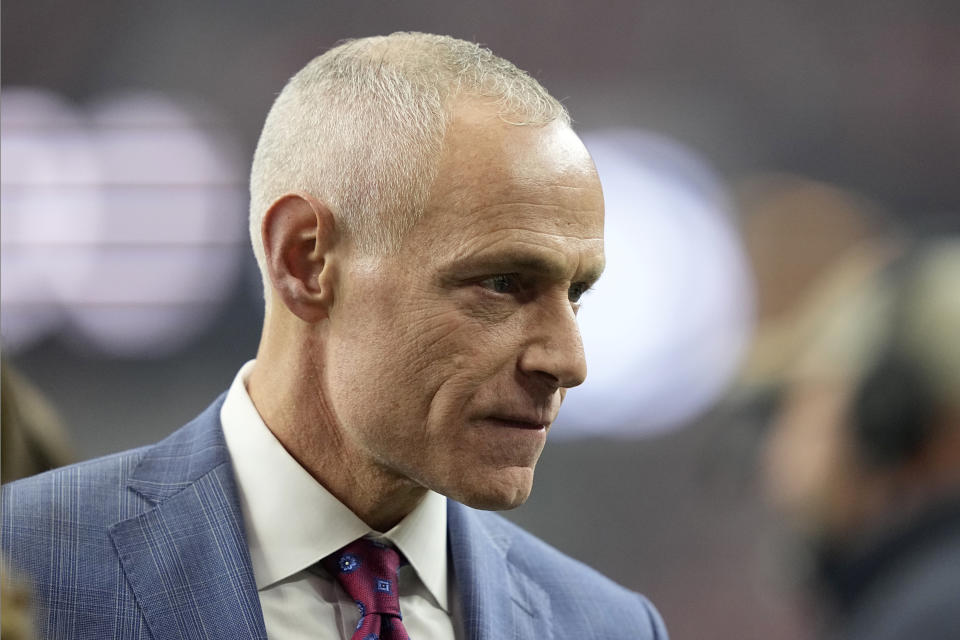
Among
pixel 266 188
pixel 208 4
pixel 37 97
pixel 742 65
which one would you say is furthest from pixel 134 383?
pixel 266 188

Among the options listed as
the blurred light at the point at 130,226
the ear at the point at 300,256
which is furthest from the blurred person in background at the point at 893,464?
the blurred light at the point at 130,226

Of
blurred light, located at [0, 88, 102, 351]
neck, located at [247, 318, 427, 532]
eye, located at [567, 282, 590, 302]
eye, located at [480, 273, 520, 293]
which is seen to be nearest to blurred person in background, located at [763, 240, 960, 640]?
eye, located at [567, 282, 590, 302]

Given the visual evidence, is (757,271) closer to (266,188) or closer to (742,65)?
(742,65)

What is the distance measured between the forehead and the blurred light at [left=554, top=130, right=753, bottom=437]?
385 centimetres

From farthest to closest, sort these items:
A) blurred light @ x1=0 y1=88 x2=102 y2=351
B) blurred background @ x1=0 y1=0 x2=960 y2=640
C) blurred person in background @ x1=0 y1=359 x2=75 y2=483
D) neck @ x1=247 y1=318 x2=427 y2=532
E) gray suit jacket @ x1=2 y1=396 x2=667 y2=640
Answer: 1. blurred background @ x1=0 y1=0 x2=960 y2=640
2. blurred light @ x1=0 y1=88 x2=102 y2=351
3. blurred person in background @ x1=0 y1=359 x2=75 y2=483
4. neck @ x1=247 y1=318 x2=427 y2=532
5. gray suit jacket @ x1=2 y1=396 x2=667 y2=640

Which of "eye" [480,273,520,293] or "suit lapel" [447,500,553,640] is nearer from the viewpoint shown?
"eye" [480,273,520,293]

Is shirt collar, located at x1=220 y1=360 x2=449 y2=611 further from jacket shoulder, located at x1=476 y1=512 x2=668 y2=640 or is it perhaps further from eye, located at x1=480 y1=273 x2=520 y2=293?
eye, located at x1=480 y1=273 x2=520 y2=293

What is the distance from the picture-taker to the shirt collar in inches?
85.6

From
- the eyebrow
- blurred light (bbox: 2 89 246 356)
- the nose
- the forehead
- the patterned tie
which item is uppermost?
blurred light (bbox: 2 89 246 356)

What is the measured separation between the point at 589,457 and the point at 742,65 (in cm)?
223

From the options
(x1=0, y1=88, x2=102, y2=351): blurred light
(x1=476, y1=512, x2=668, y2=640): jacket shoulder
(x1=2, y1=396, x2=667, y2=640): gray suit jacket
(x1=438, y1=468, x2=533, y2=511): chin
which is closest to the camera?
(x1=2, y1=396, x2=667, y2=640): gray suit jacket

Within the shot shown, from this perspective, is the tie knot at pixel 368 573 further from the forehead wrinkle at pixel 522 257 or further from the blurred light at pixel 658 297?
the blurred light at pixel 658 297

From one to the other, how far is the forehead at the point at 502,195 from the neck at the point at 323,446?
354 millimetres

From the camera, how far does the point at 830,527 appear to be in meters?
2.39
